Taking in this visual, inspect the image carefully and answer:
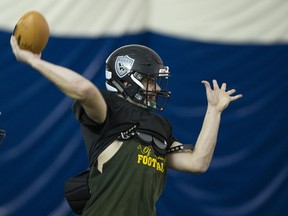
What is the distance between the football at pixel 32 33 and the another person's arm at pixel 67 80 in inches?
1.7

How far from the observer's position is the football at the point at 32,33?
2.55 m

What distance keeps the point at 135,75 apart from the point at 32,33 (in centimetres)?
59

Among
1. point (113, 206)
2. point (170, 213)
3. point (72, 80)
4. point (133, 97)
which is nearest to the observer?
point (72, 80)

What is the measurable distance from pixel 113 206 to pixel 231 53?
2.30 meters

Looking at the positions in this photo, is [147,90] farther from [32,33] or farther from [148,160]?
[32,33]

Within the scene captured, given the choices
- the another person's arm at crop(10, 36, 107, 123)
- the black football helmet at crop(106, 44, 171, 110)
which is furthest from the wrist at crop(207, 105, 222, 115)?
the another person's arm at crop(10, 36, 107, 123)

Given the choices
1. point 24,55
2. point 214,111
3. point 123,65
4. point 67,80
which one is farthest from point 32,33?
point 214,111

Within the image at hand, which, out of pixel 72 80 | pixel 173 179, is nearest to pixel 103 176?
pixel 72 80

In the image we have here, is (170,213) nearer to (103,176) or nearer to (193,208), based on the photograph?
(193,208)

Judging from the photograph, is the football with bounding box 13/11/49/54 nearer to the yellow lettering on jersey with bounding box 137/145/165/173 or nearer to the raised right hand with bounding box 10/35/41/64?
the raised right hand with bounding box 10/35/41/64

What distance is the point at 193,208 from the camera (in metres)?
4.64

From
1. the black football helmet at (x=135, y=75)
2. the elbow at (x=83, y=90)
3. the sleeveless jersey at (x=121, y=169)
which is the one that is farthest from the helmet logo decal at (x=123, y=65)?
the elbow at (x=83, y=90)

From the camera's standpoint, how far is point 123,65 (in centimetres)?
297

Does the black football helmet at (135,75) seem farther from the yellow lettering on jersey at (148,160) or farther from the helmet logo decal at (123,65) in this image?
the yellow lettering on jersey at (148,160)
